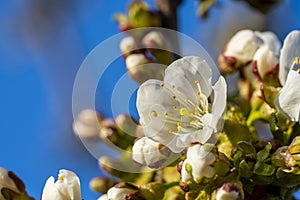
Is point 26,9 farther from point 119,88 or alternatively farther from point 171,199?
point 171,199

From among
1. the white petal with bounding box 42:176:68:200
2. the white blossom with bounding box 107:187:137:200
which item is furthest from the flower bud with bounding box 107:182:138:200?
the white petal with bounding box 42:176:68:200

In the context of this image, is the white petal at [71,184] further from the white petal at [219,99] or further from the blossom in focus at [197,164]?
the white petal at [219,99]

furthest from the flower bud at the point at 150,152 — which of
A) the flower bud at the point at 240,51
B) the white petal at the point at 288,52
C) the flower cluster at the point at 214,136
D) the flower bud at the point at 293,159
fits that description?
the flower bud at the point at 240,51

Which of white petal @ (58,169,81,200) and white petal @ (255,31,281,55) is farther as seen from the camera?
white petal @ (255,31,281,55)

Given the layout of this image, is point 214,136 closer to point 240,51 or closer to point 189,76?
point 189,76

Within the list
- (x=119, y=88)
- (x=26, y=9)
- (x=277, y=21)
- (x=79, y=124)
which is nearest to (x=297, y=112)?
(x=119, y=88)

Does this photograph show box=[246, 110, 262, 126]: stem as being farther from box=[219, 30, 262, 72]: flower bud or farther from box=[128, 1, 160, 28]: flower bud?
box=[128, 1, 160, 28]: flower bud

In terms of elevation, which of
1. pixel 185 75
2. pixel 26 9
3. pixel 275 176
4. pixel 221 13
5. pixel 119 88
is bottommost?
pixel 275 176
